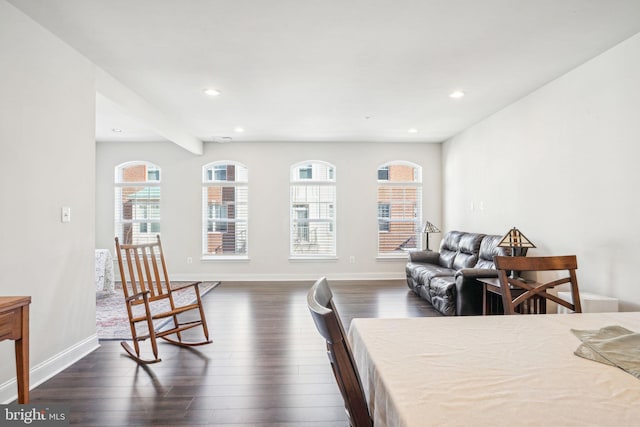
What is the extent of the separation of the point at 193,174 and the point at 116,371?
4463 millimetres

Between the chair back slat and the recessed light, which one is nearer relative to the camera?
the chair back slat

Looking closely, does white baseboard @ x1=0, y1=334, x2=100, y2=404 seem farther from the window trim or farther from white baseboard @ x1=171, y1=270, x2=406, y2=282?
the window trim

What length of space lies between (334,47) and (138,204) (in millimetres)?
Answer: 5399

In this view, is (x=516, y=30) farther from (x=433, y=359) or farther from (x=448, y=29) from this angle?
(x=433, y=359)

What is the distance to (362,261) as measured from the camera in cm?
672

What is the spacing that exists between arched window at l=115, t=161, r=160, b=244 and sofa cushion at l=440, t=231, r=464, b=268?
521 cm

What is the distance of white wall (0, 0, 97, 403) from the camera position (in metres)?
2.29

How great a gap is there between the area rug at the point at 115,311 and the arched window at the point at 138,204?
1.01 meters

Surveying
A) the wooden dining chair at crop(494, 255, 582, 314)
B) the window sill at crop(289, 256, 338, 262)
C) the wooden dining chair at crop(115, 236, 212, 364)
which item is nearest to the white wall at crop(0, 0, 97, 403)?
the wooden dining chair at crop(115, 236, 212, 364)

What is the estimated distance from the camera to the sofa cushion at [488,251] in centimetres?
406

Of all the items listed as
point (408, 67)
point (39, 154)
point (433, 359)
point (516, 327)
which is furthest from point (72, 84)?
point (516, 327)

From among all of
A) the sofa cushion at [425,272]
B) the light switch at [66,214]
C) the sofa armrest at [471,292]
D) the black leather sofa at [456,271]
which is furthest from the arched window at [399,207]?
the light switch at [66,214]

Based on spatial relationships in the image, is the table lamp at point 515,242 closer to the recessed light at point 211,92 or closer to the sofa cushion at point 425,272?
the sofa cushion at point 425,272

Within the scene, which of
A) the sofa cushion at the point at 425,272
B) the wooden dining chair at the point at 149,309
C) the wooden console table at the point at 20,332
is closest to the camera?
the wooden console table at the point at 20,332
